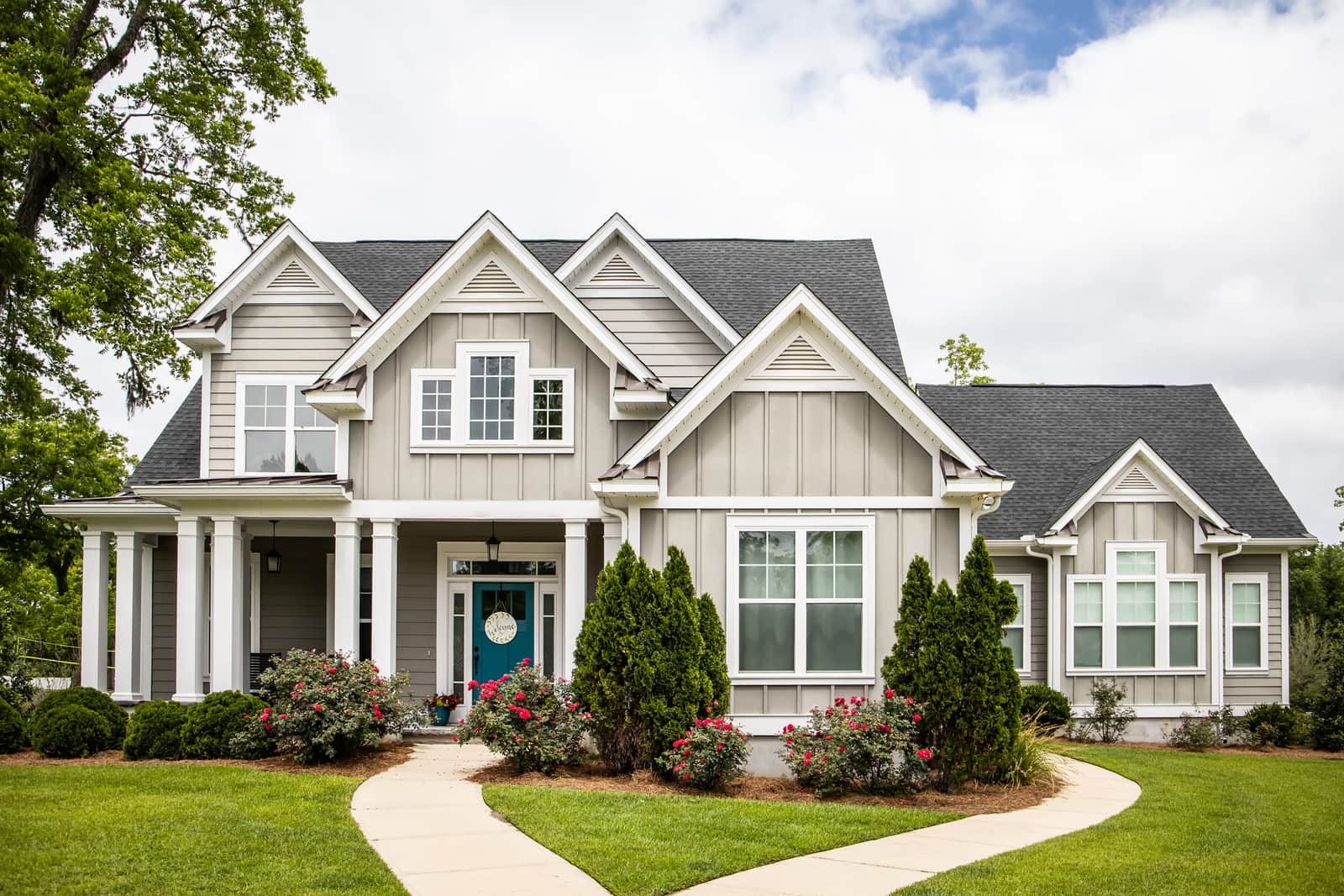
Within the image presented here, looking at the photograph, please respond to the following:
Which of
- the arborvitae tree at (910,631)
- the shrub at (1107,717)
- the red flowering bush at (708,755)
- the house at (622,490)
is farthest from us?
the shrub at (1107,717)

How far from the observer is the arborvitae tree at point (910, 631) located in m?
12.2

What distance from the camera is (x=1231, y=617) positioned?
19250mm

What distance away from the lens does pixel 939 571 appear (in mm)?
13562

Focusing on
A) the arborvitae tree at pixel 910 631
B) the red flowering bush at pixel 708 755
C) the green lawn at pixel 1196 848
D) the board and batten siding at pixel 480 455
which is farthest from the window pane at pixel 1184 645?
the red flowering bush at pixel 708 755

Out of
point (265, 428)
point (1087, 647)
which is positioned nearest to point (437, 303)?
point (265, 428)

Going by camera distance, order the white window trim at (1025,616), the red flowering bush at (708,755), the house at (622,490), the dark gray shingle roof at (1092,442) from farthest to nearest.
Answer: the dark gray shingle roof at (1092,442), the white window trim at (1025,616), the house at (622,490), the red flowering bush at (708,755)

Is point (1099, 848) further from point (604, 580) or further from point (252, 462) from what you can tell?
point (252, 462)

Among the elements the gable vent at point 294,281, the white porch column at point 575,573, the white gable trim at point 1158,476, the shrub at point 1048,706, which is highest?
the gable vent at point 294,281

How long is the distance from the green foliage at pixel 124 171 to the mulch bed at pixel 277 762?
28.6 feet

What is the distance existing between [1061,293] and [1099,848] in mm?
22549

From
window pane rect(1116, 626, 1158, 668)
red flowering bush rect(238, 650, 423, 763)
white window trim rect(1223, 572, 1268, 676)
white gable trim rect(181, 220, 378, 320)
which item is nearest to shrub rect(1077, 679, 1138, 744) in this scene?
window pane rect(1116, 626, 1158, 668)

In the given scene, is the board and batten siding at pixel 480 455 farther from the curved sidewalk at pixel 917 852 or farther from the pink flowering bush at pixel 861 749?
the curved sidewalk at pixel 917 852

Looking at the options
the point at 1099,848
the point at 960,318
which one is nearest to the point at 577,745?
the point at 1099,848

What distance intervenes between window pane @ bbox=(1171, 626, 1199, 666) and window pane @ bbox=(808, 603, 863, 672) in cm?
835
